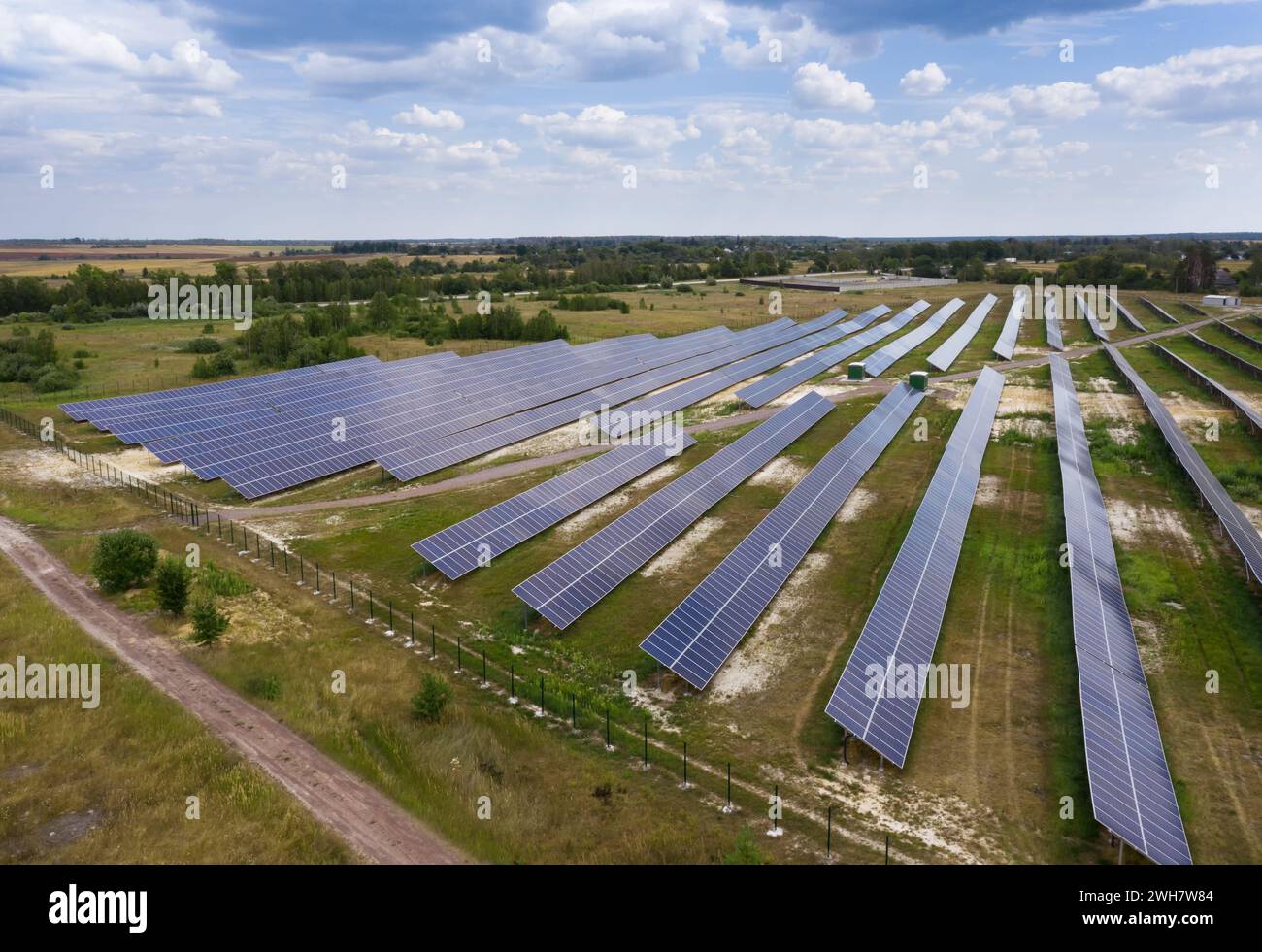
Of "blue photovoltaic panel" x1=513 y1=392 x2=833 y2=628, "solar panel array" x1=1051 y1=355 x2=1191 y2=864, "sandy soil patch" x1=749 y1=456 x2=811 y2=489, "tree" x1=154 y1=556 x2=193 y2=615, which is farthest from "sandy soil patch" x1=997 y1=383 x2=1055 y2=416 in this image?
"tree" x1=154 y1=556 x2=193 y2=615

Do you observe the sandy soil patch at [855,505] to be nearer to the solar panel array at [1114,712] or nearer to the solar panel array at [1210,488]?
the solar panel array at [1114,712]

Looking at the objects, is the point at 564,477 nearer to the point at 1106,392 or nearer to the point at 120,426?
the point at 120,426

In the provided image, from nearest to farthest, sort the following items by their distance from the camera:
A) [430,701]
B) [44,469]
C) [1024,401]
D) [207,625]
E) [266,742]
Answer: [266,742], [430,701], [207,625], [44,469], [1024,401]

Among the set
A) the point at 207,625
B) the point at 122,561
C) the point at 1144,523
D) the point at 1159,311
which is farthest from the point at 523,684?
the point at 1159,311

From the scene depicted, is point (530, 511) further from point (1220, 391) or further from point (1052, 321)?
point (1052, 321)

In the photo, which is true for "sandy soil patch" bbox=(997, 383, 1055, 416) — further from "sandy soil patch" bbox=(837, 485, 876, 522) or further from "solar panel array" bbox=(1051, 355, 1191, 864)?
"solar panel array" bbox=(1051, 355, 1191, 864)
